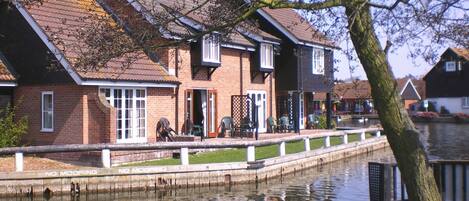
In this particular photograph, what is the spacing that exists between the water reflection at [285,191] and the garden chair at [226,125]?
765cm

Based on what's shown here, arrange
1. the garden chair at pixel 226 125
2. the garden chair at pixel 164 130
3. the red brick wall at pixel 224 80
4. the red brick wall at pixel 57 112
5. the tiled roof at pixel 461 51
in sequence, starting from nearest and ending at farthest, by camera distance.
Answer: the tiled roof at pixel 461 51, the red brick wall at pixel 57 112, the garden chair at pixel 164 130, the red brick wall at pixel 224 80, the garden chair at pixel 226 125

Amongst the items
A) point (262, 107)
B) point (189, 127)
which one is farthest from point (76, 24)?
point (262, 107)

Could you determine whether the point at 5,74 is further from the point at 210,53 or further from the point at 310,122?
the point at 310,122

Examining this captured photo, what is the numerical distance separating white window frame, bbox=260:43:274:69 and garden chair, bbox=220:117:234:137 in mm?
4356

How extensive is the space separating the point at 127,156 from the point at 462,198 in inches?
494

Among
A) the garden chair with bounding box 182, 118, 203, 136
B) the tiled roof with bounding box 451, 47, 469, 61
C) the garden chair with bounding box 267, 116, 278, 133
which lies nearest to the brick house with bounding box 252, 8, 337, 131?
the garden chair with bounding box 267, 116, 278, 133

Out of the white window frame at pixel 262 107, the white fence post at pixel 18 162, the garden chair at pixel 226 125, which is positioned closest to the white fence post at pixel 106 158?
the white fence post at pixel 18 162

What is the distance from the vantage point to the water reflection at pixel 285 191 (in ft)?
56.3

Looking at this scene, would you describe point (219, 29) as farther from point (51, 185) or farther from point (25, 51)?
point (25, 51)

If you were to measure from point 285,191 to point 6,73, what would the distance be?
455 inches

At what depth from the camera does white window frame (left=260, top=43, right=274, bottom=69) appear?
3272 cm

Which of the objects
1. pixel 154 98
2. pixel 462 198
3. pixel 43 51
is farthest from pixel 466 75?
pixel 462 198

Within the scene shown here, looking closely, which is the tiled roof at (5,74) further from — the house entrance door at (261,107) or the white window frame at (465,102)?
the white window frame at (465,102)

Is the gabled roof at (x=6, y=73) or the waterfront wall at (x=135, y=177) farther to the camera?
the gabled roof at (x=6, y=73)
